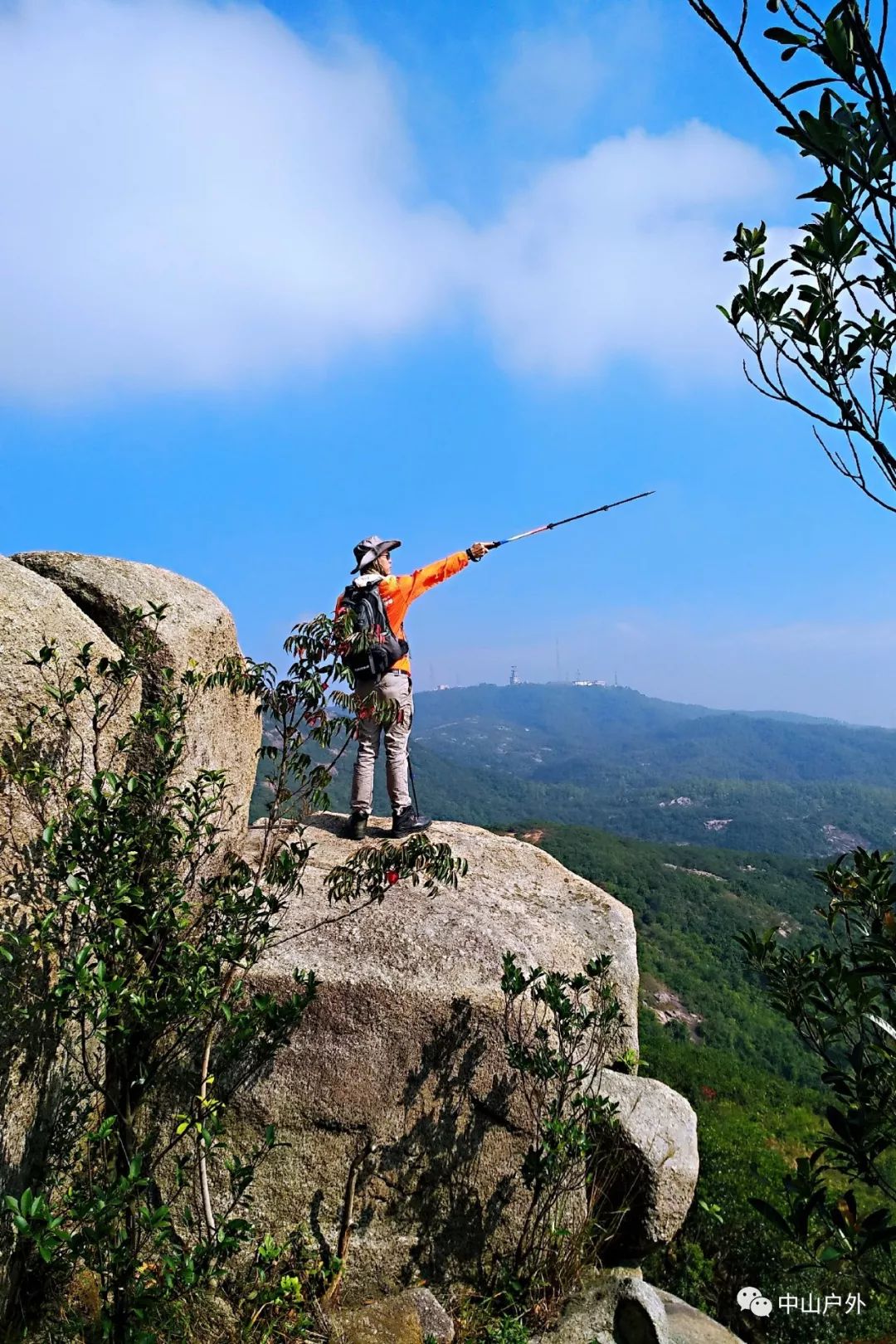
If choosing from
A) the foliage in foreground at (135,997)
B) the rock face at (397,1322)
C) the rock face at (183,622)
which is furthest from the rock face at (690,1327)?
the rock face at (183,622)

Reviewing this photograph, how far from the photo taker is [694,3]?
2053 millimetres

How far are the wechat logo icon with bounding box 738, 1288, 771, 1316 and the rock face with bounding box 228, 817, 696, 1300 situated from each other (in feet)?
7.56

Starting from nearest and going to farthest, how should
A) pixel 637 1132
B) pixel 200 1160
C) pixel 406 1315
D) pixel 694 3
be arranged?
1. pixel 694 3
2. pixel 200 1160
3. pixel 406 1315
4. pixel 637 1132

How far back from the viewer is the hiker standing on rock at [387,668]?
25.4 feet

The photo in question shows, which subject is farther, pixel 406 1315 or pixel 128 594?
pixel 128 594

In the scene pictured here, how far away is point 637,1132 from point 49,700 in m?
5.37

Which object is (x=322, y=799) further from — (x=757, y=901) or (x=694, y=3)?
(x=757, y=901)

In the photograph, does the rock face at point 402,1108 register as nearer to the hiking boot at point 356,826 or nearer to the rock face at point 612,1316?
the rock face at point 612,1316

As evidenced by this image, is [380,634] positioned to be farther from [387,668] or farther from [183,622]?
[183,622]

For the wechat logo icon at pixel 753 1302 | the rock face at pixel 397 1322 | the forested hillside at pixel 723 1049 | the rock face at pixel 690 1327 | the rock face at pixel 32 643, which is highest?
the rock face at pixel 32 643

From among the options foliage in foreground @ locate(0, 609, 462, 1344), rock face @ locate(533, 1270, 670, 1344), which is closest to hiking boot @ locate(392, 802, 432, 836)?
foliage in foreground @ locate(0, 609, 462, 1344)

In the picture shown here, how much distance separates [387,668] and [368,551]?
4.32ft

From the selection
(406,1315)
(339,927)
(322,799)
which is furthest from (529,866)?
(406,1315)

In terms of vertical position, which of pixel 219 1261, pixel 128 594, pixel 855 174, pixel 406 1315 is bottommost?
pixel 406 1315
